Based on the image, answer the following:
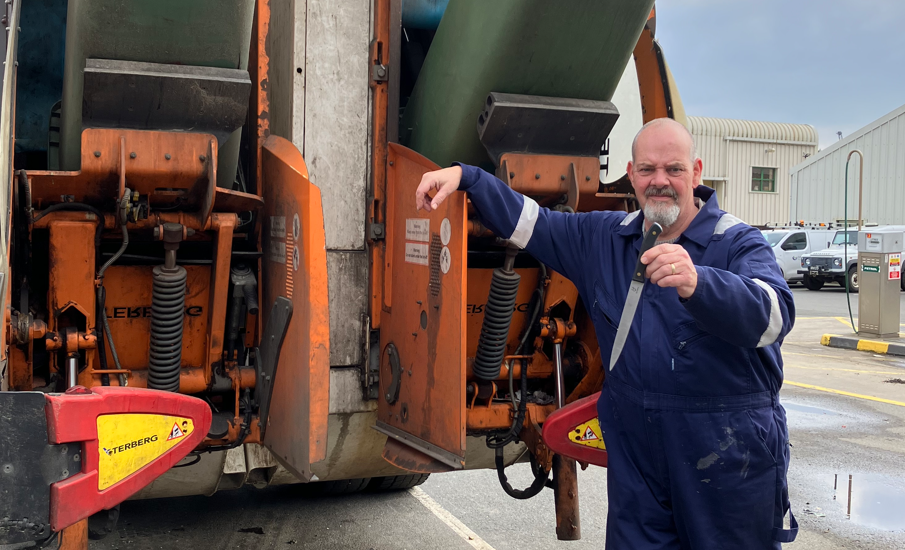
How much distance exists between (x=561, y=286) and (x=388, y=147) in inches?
37.3

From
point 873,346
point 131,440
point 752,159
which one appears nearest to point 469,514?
point 131,440

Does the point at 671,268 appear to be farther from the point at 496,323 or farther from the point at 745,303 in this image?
the point at 496,323

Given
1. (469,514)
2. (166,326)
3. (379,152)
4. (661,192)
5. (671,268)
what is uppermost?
(379,152)

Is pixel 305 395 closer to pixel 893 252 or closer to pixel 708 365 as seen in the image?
pixel 708 365

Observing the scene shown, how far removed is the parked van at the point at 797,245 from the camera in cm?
2120

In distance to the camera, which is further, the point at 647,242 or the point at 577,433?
the point at 577,433

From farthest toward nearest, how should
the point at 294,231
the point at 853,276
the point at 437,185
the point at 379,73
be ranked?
the point at 853,276, the point at 379,73, the point at 294,231, the point at 437,185

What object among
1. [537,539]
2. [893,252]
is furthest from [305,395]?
[893,252]

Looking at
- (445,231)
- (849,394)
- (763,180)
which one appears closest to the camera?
(445,231)

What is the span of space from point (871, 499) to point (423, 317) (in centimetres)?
337

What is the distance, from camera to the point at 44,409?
2039mm

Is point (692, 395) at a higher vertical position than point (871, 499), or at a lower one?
higher

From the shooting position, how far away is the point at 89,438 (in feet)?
7.16

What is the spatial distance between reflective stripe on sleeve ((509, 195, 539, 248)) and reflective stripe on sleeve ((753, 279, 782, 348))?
2.95 feet
